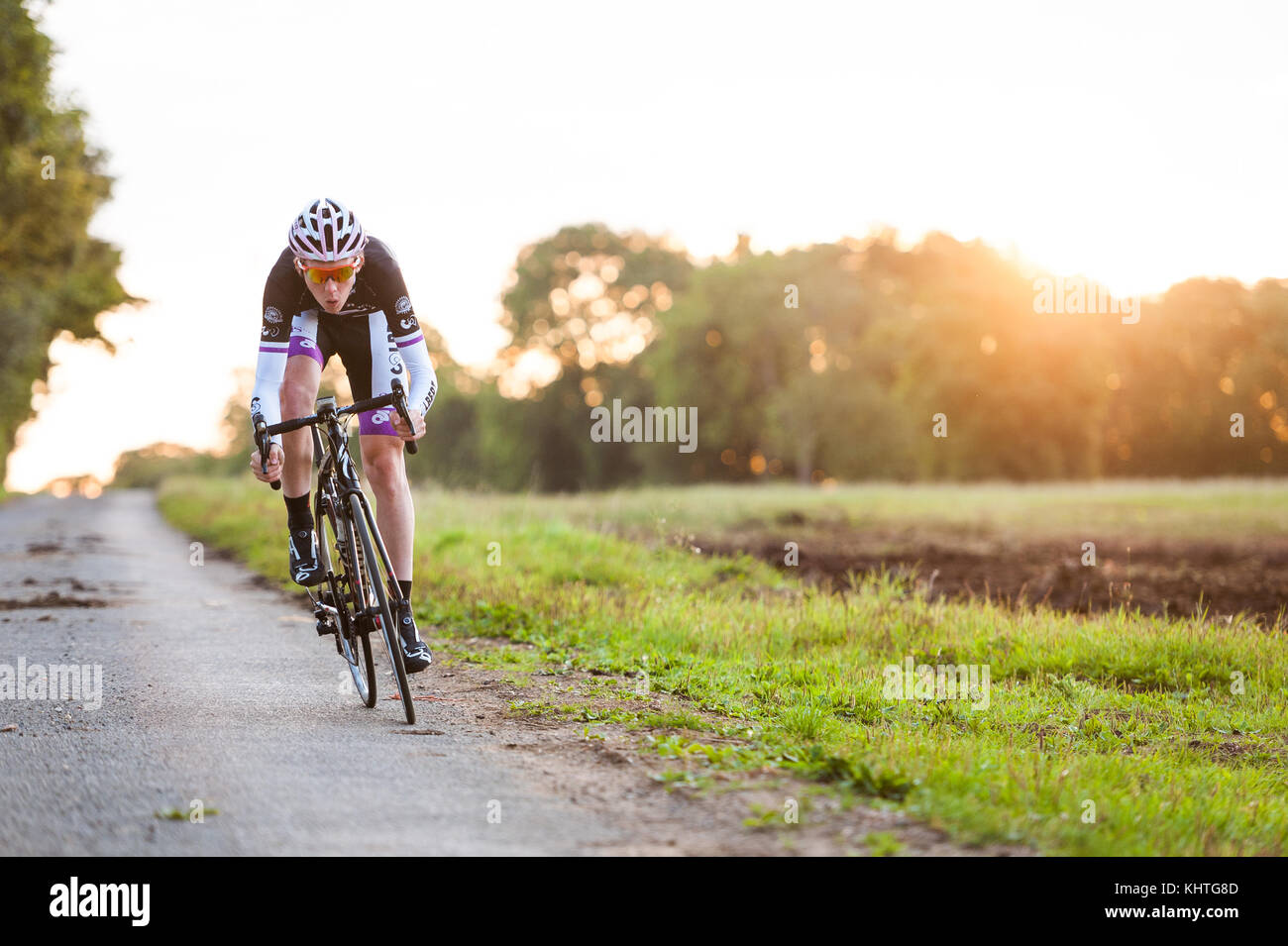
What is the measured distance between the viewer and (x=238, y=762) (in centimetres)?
399

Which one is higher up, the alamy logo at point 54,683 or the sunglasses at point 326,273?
the sunglasses at point 326,273

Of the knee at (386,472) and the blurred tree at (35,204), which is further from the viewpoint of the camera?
the blurred tree at (35,204)

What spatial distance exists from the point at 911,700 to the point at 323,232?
3597mm

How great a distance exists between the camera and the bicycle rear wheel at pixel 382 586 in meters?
4.62

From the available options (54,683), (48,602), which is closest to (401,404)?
(54,683)

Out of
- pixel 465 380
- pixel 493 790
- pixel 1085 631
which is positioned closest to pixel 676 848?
pixel 493 790

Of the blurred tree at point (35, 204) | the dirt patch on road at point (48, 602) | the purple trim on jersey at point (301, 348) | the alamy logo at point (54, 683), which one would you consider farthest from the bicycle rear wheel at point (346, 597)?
the blurred tree at point (35, 204)

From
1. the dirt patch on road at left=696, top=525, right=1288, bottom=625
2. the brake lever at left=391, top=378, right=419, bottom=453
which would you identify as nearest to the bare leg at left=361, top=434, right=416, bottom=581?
the brake lever at left=391, top=378, right=419, bottom=453

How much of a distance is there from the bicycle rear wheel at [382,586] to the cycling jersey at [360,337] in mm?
567

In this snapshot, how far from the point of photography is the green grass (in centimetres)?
355

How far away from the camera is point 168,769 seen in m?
3.90

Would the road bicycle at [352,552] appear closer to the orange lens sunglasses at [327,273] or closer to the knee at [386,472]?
the knee at [386,472]
